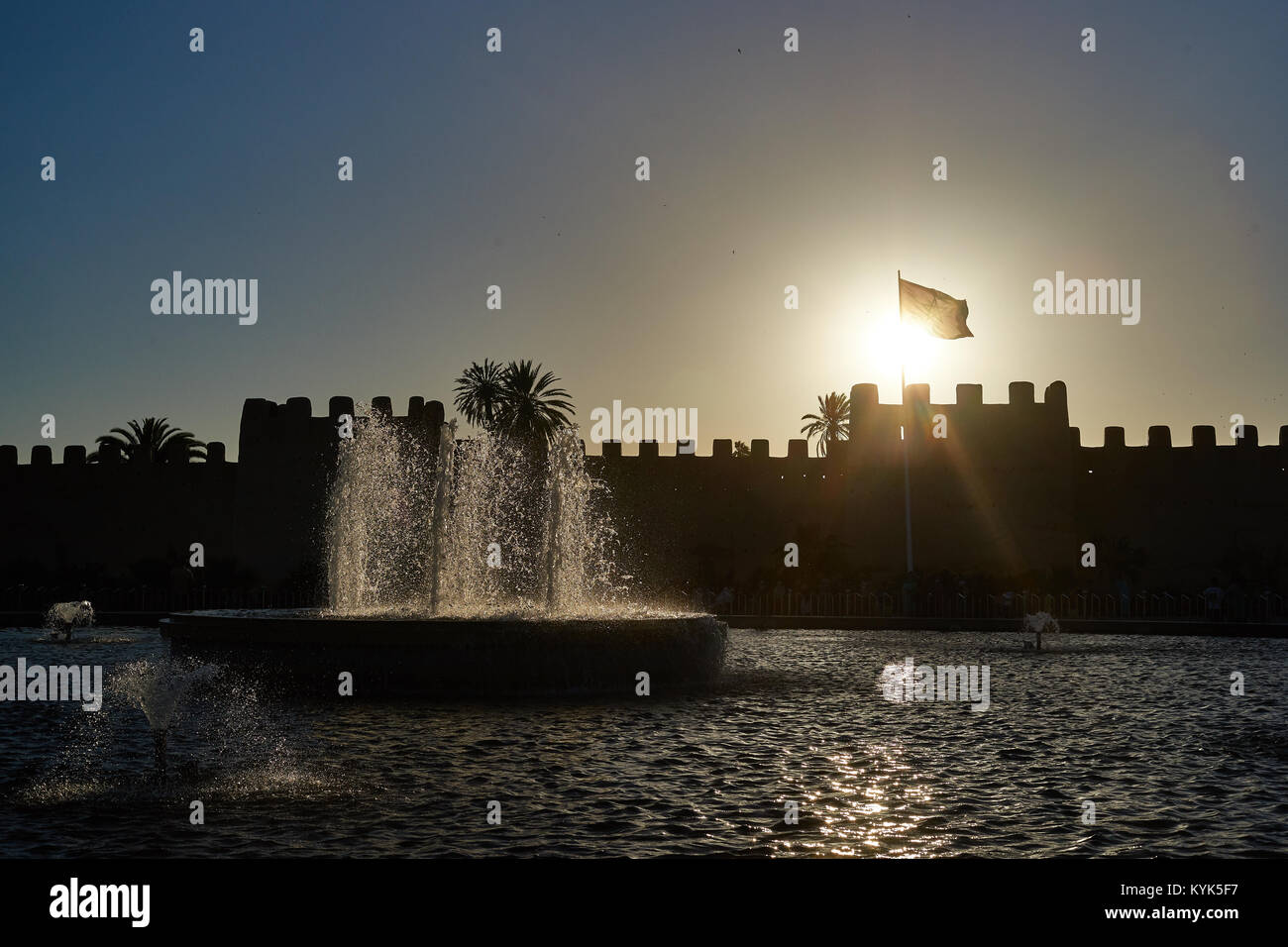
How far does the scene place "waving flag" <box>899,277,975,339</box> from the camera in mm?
29891

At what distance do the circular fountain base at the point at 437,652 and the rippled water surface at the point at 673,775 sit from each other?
13.6 inches

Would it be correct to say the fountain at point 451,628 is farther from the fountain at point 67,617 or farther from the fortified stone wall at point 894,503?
the fortified stone wall at point 894,503

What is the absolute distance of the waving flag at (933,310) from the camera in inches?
1177

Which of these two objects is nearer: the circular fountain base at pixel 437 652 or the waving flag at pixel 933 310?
the circular fountain base at pixel 437 652

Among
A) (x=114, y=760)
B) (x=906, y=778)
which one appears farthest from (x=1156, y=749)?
(x=114, y=760)

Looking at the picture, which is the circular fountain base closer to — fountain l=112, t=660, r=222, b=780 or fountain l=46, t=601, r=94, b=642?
fountain l=112, t=660, r=222, b=780

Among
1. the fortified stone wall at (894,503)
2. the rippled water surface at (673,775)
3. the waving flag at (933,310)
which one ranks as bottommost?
the rippled water surface at (673,775)

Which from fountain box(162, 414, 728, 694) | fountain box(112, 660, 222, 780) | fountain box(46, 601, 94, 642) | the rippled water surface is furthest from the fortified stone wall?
fountain box(112, 660, 222, 780)

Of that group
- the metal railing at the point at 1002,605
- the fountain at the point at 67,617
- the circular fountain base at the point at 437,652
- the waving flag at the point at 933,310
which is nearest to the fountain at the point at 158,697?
the circular fountain base at the point at 437,652

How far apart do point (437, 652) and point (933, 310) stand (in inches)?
813

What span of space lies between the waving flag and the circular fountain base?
62.4 ft

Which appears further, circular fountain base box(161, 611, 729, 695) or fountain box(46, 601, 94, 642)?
fountain box(46, 601, 94, 642)

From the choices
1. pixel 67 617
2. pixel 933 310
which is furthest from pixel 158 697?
pixel 933 310
